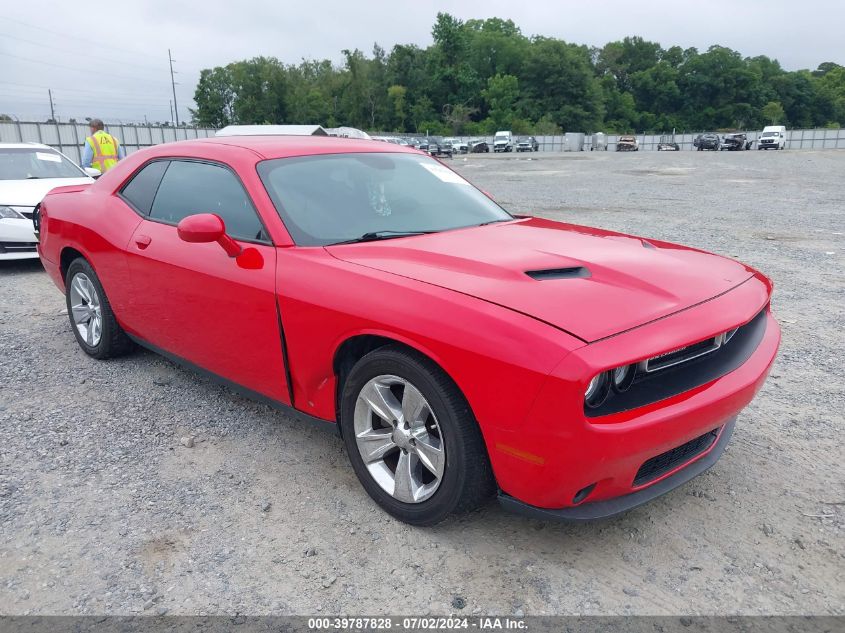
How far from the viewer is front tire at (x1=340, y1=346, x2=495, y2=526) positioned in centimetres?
244

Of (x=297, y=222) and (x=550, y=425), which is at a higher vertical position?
(x=297, y=222)

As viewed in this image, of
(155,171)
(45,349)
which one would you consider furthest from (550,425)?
(45,349)

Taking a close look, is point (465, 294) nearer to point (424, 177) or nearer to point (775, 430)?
point (424, 177)

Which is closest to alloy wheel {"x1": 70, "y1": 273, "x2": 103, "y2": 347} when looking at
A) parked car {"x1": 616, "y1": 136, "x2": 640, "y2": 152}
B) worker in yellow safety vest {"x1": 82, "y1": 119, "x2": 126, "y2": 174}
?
worker in yellow safety vest {"x1": 82, "y1": 119, "x2": 126, "y2": 174}

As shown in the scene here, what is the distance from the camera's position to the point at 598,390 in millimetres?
2305

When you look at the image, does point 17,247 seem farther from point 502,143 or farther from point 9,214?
point 502,143

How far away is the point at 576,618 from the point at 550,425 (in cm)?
67

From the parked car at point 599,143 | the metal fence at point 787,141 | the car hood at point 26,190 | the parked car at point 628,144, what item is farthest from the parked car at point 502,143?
the car hood at point 26,190

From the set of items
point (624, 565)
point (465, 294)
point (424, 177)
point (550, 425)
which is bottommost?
point (624, 565)

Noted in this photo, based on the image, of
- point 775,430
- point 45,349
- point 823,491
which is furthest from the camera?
point 45,349

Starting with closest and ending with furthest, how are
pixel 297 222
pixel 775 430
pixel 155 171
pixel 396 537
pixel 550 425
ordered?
pixel 550 425, pixel 396 537, pixel 297 222, pixel 775 430, pixel 155 171

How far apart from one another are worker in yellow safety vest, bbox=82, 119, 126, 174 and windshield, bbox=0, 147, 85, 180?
→ 4.07 feet

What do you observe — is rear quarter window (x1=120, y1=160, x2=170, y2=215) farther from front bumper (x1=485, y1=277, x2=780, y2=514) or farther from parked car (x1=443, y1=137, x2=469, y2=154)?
parked car (x1=443, y1=137, x2=469, y2=154)

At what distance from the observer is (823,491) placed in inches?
117
